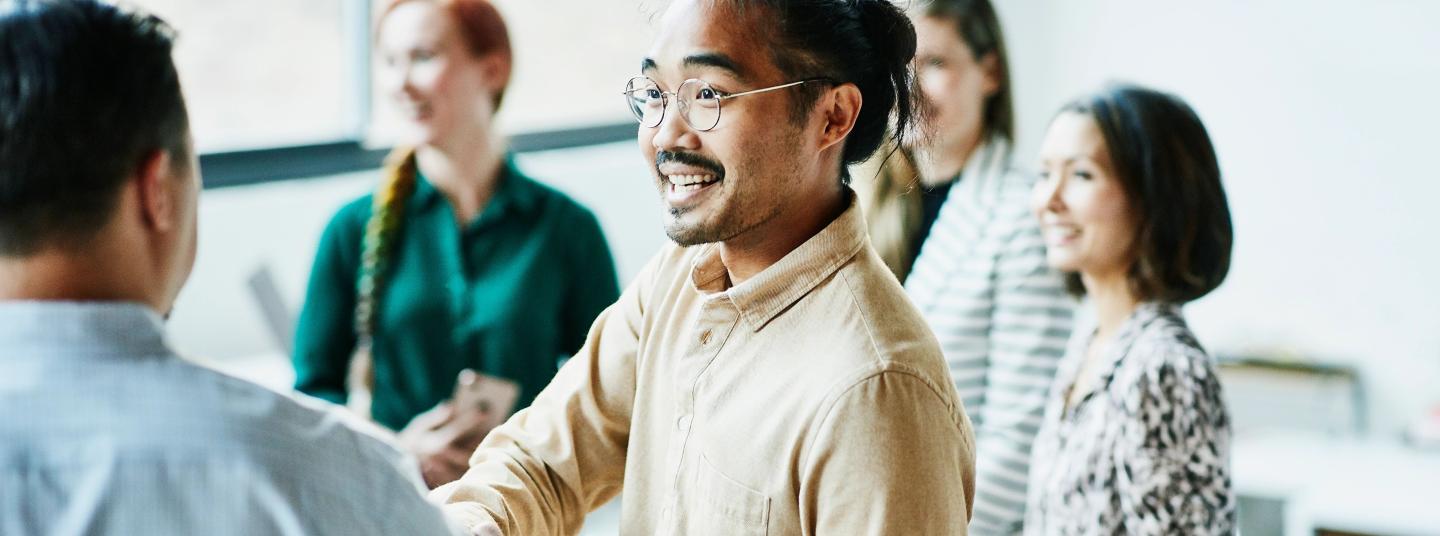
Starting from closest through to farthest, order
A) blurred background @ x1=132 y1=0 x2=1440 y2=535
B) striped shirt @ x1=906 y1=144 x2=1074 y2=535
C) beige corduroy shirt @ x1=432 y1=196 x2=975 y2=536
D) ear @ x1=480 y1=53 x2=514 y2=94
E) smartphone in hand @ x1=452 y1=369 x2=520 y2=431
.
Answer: beige corduroy shirt @ x1=432 y1=196 x2=975 y2=536 → striped shirt @ x1=906 y1=144 x2=1074 y2=535 → smartphone in hand @ x1=452 y1=369 x2=520 y2=431 → ear @ x1=480 y1=53 x2=514 y2=94 → blurred background @ x1=132 y1=0 x2=1440 y2=535

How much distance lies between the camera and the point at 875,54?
133cm

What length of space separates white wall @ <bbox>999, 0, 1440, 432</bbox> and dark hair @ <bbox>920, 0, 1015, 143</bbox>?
1998 millimetres

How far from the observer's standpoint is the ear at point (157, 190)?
3.06 feet

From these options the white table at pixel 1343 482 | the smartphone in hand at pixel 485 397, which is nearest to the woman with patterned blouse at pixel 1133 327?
the smartphone in hand at pixel 485 397

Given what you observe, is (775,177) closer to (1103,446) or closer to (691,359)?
(691,359)

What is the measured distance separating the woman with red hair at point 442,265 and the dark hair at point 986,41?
25.0 inches

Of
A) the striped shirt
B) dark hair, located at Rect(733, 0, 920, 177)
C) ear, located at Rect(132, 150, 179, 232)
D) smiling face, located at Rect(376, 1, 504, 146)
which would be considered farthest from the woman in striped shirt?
ear, located at Rect(132, 150, 179, 232)

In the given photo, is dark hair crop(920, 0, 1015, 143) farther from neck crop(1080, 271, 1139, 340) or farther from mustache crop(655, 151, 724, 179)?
mustache crop(655, 151, 724, 179)

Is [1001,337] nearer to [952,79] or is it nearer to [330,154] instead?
[952,79]

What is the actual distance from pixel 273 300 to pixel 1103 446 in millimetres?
1310

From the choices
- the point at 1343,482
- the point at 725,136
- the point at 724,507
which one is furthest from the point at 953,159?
the point at 1343,482

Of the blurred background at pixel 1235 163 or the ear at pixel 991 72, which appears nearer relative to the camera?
the ear at pixel 991 72

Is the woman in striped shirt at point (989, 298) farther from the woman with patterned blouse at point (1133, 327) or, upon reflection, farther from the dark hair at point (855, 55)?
the dark hair at point (855, 55)

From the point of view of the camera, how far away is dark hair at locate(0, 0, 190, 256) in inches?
34.8
